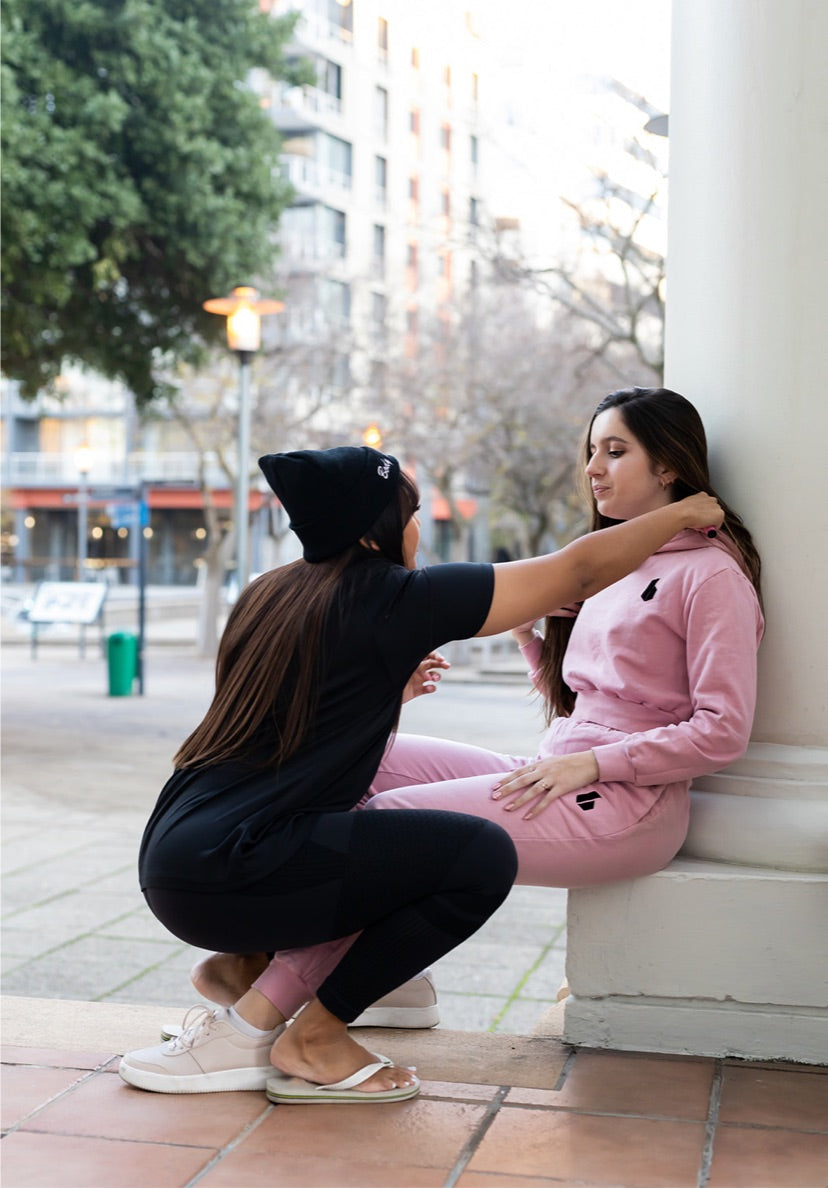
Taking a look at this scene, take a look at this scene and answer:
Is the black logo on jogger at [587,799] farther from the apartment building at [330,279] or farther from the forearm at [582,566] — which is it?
the apartment building at [330,279]

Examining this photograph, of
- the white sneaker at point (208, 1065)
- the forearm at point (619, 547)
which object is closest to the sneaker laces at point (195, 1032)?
the white sneaker at point (208, 1065)

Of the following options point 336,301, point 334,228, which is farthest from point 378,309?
point 334,228

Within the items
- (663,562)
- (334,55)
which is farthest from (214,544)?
(334,55)

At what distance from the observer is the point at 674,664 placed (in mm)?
2848

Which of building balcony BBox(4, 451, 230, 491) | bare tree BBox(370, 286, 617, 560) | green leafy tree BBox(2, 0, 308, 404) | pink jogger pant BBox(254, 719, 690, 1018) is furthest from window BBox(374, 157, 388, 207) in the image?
pink jogger pant BBox(254, 719, 690, 1018)

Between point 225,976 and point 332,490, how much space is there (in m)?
1.07

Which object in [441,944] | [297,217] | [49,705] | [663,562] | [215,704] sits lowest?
[49,705]

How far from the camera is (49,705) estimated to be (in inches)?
576

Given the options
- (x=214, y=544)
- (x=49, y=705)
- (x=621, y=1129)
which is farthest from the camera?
(x=214, y=544)

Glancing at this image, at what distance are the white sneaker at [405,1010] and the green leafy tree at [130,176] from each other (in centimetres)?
832

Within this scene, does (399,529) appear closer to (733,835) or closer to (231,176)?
(733,835)

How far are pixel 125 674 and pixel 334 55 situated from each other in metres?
31.3

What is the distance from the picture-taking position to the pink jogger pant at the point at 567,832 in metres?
2.72

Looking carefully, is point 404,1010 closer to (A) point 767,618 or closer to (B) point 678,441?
(A) point 767,618
